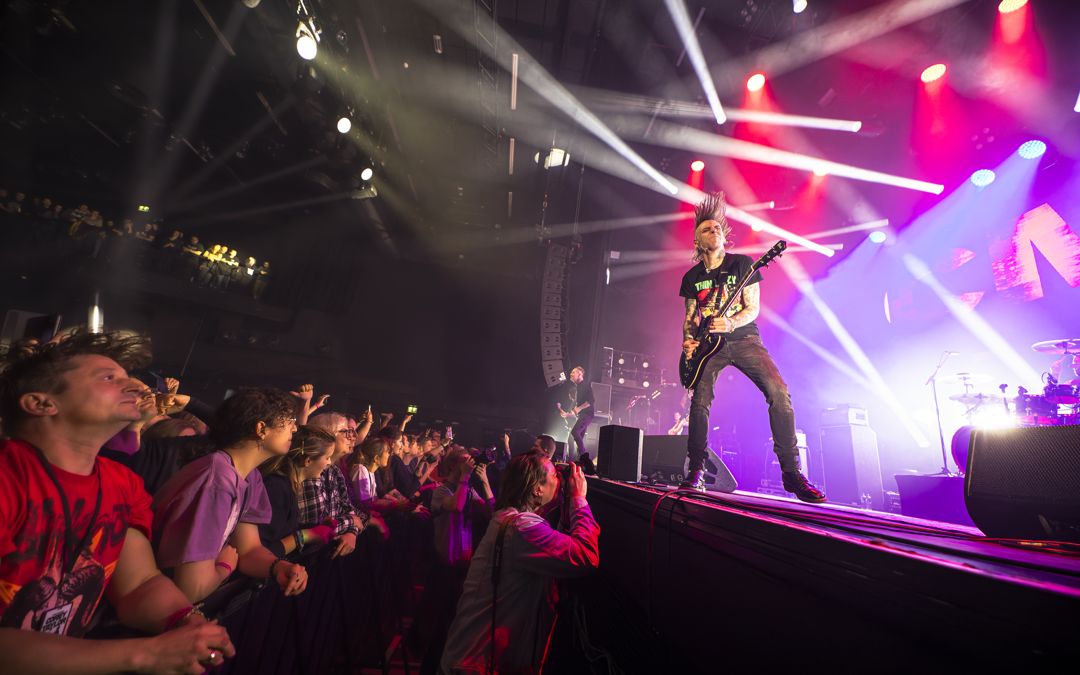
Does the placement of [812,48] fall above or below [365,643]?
above

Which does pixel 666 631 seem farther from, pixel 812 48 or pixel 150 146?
pixel 150 146

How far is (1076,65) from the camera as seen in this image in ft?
17.0

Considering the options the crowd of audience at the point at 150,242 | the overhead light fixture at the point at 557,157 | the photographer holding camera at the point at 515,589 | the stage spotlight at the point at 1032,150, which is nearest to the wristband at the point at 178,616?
the photographer holding camera at the point at 515,589

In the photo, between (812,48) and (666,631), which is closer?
(666,631)

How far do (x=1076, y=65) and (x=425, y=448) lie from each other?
12557 mm

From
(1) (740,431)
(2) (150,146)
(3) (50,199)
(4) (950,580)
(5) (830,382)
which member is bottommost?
(4) (950,580)

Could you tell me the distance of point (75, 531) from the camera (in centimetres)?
135

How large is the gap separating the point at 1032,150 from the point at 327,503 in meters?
11.4

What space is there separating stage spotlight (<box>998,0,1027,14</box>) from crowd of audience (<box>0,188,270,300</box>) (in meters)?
16.9

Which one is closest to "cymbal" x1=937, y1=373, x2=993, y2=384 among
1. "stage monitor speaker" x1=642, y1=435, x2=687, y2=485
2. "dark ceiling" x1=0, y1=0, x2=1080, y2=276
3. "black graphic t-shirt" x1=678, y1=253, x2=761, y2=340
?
"dark ceiling" x1=0, y1=0, x2=1080, y2=276

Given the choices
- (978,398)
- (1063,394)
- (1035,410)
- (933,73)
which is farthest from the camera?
(978,398)

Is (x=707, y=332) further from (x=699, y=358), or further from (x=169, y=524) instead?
(x=169, y=524)

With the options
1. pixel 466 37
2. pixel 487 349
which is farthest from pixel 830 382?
pixel 466 37

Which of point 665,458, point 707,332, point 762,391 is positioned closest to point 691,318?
point 707,332
